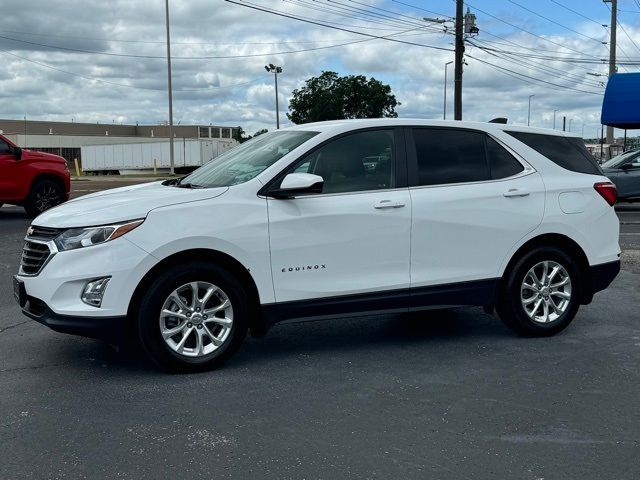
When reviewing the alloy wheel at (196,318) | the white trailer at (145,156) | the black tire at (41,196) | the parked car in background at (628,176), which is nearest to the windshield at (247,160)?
the alloy wheel at (196,318)

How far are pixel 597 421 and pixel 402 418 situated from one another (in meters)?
1.12

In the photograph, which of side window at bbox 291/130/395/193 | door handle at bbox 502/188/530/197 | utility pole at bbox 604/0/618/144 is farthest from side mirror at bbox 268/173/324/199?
utility pole at bbox 604/0/618/144

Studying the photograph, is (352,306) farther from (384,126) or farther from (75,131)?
(75,131)

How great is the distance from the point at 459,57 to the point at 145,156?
37209 mm

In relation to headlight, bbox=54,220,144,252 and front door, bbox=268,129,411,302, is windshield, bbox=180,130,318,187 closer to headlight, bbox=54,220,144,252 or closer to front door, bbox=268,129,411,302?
front door, bbox=268,129,411,302

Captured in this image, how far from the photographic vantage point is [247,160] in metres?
5.72

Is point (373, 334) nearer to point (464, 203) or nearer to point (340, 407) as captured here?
point (464, 203)

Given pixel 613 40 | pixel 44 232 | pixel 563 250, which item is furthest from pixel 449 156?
pixel 613 40

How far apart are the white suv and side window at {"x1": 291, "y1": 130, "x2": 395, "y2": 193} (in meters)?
0.01

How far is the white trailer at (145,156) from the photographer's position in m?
59.4

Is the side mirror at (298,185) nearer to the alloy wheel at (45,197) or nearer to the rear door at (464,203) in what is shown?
the rear door at (464,203)

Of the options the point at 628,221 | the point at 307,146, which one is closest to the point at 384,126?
the point at 307,146

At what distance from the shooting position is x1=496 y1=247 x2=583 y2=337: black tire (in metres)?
5.93

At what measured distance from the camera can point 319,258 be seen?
206 inches
